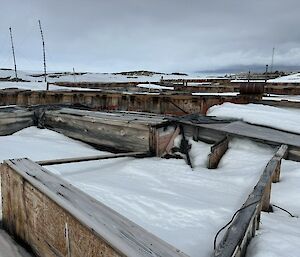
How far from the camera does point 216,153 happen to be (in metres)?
4.53

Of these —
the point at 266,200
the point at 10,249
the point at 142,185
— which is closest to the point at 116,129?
the point at 142,185

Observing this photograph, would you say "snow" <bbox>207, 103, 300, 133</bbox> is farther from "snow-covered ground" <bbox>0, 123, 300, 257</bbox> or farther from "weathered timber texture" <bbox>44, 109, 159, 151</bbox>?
"weathered timber texture" <bbox>44, 109, 159, 151</bbox>

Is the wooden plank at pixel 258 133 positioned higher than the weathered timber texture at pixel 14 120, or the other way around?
the wooden plank at pixel 258 133

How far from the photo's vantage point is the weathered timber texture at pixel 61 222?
196cm

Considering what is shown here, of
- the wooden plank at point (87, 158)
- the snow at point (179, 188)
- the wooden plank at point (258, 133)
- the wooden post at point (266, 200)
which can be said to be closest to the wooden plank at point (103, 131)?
the wooden plank at point (87, 158)

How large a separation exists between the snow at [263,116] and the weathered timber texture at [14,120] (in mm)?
4474

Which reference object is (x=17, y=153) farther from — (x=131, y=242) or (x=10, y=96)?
(x=10, y=96)

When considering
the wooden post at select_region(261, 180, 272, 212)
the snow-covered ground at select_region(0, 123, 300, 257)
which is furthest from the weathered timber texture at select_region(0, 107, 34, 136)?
the wooden post at select_region(261, 180, 272, 212)

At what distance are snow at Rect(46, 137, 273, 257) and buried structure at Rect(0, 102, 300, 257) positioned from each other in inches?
0.5

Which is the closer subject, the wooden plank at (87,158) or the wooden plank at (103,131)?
the wooden plank at (87,158)

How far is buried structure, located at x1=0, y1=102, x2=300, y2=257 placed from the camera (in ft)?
7.40

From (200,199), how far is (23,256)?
1.95 metres

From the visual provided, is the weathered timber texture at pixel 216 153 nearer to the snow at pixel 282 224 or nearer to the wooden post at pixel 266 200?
the snow at pixel 282 224

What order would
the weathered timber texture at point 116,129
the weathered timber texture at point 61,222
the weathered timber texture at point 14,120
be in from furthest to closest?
the weathered timber texture at point 14,120 < the weathered timber texture at point 116,129 < the weathered timber texture at point 61,222
